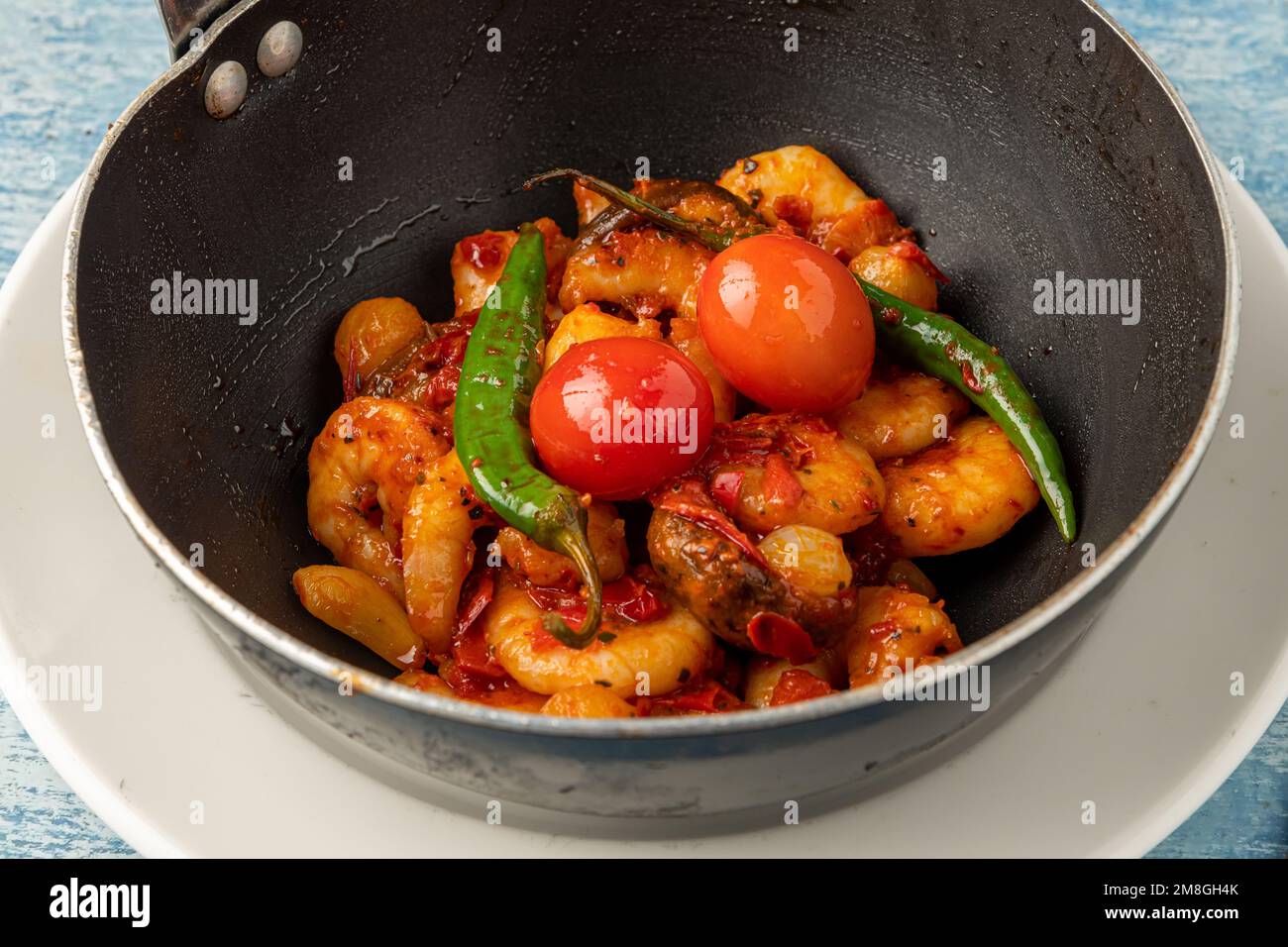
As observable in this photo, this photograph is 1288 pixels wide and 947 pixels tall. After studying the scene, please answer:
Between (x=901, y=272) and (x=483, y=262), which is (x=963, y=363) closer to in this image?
(x=901, y=272)

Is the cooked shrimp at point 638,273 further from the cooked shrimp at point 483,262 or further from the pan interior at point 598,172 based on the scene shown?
the pan interior at point 598,172

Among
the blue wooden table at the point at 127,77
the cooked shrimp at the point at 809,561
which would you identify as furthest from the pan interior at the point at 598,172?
the blue wooden table at the point at 127,77

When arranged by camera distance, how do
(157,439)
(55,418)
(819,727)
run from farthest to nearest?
1. (55,418)
2. (157,439)
3. (819,727)

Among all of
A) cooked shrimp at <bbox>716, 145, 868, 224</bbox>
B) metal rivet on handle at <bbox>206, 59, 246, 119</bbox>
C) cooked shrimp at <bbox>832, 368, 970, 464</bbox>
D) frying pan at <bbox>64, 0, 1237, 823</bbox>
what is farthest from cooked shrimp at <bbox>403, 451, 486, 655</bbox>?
cooked shrimp at <bbox>716, 145, 868, 224</bbox>

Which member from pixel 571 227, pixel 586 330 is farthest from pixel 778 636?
pixel 571 227
